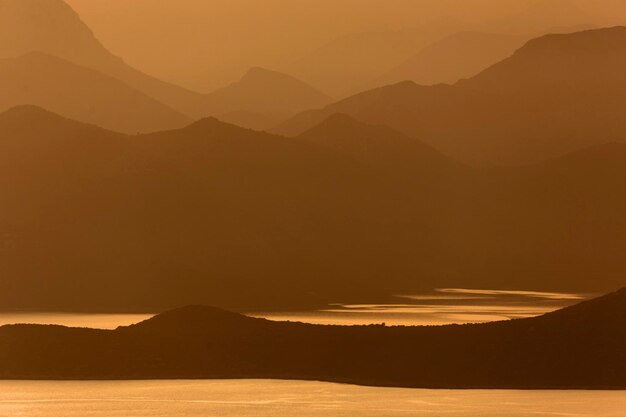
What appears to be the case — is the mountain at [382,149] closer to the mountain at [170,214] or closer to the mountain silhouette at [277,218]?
the mountain silhouette at [277,218]

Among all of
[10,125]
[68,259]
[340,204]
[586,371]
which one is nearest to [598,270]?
[340,204]

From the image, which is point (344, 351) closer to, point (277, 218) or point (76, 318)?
point (76, 318)

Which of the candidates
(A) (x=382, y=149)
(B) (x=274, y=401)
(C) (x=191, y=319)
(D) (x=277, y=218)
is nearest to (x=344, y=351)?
(B) (x=274, y=401)

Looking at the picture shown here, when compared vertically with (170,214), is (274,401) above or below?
below

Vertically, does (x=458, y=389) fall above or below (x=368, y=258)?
below

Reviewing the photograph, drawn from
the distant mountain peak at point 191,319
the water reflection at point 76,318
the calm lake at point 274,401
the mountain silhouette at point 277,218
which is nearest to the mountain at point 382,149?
the mountain silhouette at point 277,218

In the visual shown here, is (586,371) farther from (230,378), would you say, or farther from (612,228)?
(612,228)

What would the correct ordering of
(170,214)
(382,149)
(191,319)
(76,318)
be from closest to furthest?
1. (191,319)
2. (76,318)
3. (170,214)
4. (382,149)
